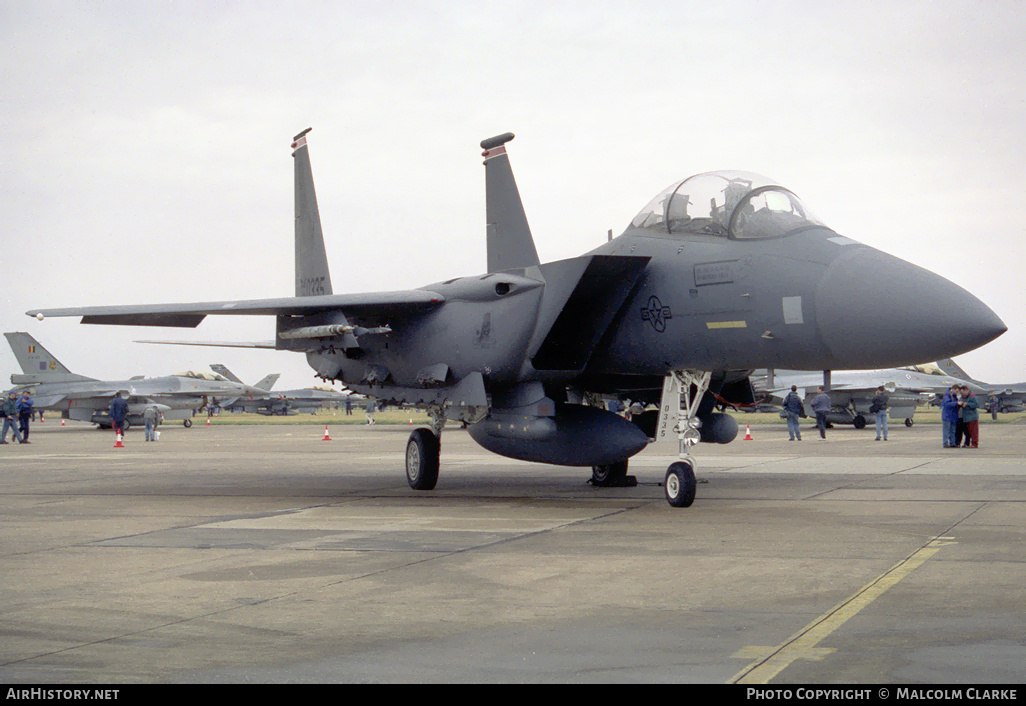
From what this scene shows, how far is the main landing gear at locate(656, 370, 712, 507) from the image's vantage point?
33.1ft

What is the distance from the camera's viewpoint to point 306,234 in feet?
52.3

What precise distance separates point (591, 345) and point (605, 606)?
5593mm

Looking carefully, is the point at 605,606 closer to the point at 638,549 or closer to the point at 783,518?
the point at 638,549

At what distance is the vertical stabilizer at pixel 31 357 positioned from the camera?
4056 cm

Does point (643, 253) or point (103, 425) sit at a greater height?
point (643, 253)

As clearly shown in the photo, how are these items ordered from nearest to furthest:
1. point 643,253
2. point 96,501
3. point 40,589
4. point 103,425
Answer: point 40,589, point 643,253, point 96,501, point 103,425

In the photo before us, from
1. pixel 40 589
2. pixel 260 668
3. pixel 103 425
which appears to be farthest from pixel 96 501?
pixel 103 425

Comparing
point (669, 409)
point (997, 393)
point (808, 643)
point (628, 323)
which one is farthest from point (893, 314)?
→ point (997, 393)

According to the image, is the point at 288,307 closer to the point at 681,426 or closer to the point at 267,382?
the point at 681,426

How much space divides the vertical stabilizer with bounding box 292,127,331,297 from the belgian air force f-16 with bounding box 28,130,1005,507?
207 centimetres

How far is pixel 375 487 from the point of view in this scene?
13.6 meters

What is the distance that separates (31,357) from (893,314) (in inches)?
1551

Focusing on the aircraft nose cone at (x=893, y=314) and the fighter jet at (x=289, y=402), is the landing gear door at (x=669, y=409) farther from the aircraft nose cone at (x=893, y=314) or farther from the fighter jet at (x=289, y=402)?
the fighter jet at (x=289, y=402)

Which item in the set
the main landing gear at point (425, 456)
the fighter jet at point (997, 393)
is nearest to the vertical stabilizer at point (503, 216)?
the main landing gear at point (425, 456)
